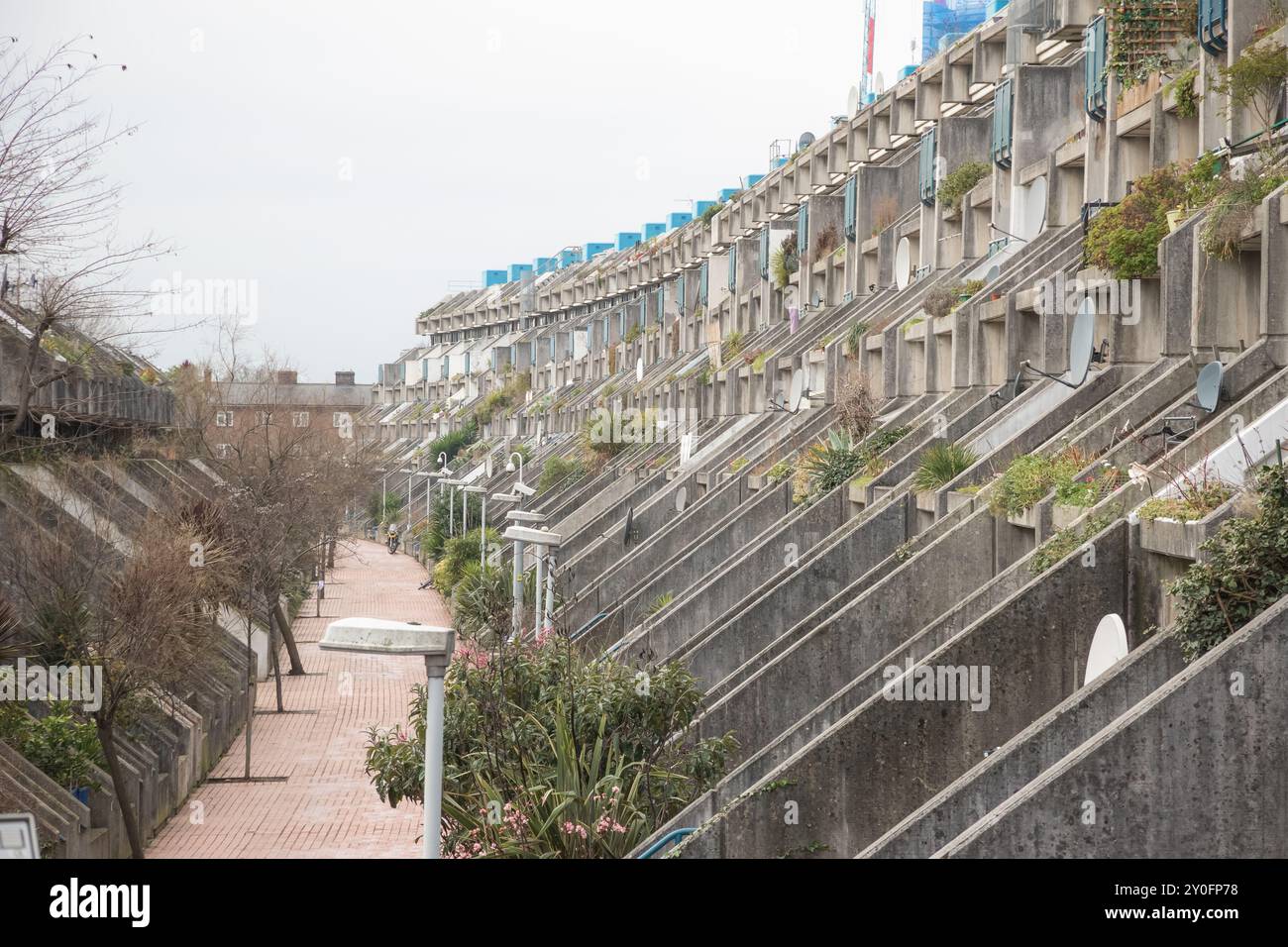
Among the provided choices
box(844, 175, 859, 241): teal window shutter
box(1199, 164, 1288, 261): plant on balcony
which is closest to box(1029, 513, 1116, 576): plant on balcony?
box(1199, 164, 1288, 261): plant on balcony

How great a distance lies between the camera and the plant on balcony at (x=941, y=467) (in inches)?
662

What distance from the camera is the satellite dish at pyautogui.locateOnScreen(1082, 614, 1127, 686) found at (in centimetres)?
984

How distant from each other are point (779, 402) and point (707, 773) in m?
25.5

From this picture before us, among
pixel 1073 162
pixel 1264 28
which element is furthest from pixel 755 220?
pixel 1264 28

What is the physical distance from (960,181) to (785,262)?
1696 centimetres

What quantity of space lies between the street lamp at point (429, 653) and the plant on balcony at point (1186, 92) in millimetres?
12817

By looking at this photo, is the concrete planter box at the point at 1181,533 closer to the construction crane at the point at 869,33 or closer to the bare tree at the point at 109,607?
the bare tree at the point at 109,607

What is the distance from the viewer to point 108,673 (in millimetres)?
18312

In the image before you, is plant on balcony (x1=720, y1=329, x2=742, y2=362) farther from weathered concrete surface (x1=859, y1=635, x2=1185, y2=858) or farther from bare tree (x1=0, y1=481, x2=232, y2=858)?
weathered concrete surface (x1=859, y1=635, x2=1185, y2=858)

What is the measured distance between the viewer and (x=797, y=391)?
34250 millimetres

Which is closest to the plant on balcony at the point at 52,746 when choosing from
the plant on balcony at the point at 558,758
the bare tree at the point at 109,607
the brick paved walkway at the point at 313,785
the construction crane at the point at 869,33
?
the bare tree at the point at 109,607

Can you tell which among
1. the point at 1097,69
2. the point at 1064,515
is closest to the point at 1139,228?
the point at 1097,69

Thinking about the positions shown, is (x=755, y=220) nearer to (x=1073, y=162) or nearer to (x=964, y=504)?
(x=1073, y=162)

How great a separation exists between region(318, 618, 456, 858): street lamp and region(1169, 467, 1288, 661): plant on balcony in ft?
14.3
